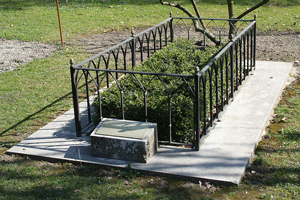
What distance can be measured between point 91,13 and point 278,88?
9.77 metres

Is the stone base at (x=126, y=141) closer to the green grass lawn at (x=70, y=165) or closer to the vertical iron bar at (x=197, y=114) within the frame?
the green grass lawn at (x=70, y=165)

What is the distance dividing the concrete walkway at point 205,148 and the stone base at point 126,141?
0.28 feet

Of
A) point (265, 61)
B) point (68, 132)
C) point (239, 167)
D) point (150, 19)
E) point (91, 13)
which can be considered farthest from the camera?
point (91, 13)

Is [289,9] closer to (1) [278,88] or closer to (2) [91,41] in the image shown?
(2) [91,41]

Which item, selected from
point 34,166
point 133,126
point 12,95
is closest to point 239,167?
point 133,126

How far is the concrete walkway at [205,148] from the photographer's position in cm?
489

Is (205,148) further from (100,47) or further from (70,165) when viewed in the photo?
(100,47)

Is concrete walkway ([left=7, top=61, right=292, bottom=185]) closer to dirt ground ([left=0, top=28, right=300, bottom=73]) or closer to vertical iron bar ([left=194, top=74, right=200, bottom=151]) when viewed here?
vertical iron bar ([left=194, top=74, right=200, bottom=151])

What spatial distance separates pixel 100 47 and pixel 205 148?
6644 mm

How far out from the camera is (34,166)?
5.25 m

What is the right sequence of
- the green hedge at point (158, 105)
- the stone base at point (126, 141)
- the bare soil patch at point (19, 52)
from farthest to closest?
the bare soil patch at point (19, 52)
the green hedge at point (158, 105)
the stone base at point (126, 141)

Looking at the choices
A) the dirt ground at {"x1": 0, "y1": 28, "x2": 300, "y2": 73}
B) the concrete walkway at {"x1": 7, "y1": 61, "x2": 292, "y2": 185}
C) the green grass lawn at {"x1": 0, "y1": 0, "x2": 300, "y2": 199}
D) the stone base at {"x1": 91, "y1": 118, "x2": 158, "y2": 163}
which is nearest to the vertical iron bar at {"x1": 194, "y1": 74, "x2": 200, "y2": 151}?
the concrete walkway at {"x1": 7, "y1": 61, "x2": 292, "y2": 185}

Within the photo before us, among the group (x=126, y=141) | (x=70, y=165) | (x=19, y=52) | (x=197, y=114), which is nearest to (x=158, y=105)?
(x=197, y=114)

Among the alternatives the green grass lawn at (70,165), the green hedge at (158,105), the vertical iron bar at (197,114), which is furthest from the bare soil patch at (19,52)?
the vertical iron bar at (197,114)
